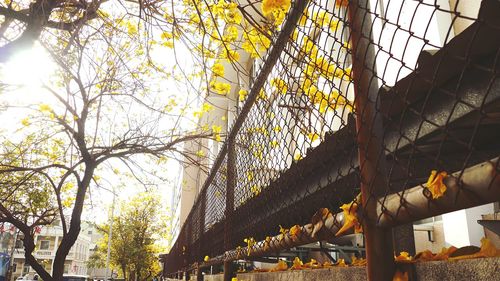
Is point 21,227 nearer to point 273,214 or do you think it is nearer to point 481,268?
point 273,214

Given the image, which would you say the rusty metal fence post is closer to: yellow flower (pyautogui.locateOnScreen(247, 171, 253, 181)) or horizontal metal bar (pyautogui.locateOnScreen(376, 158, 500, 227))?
horizontal metal bar (pyautogui.locateOnScreen(376, 158, 500, 227))

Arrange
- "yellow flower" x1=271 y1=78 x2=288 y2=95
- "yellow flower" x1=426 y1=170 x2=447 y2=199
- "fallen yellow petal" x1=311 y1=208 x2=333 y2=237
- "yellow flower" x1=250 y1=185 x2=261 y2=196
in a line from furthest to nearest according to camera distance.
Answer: "yellow flower" x1=250 y1=185 x2=261 y2=196 < "yellow flower" x1=271 y1=78 x2=288 y2=95 < "fallen yellow petal" x1=311 y1=208 x2=333 y2=237 < "yellow flower" x1=426 y1=170 x2=447 y2=199

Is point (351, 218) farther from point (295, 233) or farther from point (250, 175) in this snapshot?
point (250, 175)

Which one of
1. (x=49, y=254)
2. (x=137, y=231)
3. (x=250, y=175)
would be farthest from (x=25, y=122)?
(x=49, y=254)

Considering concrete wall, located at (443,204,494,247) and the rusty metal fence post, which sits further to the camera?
concrete wall, located at (443,204,494,247)

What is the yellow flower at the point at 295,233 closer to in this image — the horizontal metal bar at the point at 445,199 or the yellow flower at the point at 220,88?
the horizontal metal bar at the point at 445,199

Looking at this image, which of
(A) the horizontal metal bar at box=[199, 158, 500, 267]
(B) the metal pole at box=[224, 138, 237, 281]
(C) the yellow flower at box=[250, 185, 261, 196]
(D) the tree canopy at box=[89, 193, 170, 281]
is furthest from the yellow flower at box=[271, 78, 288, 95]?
(D) the tree canopy at box=[89, 193, 170, 281]

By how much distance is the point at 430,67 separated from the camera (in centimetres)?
139

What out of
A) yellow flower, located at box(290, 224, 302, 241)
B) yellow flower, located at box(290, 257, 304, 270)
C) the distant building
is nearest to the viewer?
yellow flower, located at box(290, 224, 302, 241)

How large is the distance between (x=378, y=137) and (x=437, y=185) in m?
0.32

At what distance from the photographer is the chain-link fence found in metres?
1.03

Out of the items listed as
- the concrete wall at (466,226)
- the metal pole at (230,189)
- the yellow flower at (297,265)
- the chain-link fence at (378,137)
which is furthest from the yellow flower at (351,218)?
the concrete wall at (466,226)

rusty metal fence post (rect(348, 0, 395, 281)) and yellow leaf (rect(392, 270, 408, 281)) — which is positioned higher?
rusty metal fence post (rect(348, 0, 395, 281))

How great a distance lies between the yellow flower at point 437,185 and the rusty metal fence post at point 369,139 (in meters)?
0.22
